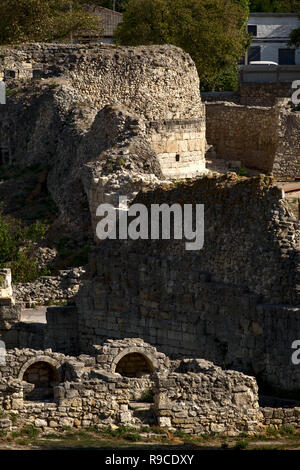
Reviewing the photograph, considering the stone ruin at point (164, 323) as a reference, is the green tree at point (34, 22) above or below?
above

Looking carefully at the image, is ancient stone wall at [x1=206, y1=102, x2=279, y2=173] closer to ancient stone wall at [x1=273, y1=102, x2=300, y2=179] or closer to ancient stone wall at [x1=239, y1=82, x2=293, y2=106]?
ancient stone wall at [x1=273, y1=102, x2=300, y2=179]

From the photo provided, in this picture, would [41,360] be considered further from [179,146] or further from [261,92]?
[261,92]

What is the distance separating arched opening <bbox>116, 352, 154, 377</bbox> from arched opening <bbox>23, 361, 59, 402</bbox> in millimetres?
1163

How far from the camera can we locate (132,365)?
33312 mm

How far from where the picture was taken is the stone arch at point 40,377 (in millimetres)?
31672

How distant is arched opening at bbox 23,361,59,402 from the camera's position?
3184 centimetres

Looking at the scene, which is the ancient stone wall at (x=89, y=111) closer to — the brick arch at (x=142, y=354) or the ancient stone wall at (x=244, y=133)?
the ancient stone wall at (x=244, y=133)

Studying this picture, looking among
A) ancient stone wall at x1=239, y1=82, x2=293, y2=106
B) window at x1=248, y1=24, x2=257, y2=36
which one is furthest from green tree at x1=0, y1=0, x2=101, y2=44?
window at x1=248, y1=24, x2=257, y2=36

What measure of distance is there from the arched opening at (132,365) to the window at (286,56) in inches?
2097

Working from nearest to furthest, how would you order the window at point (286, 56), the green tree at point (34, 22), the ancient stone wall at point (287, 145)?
the ancient stone wall at point (287, 145), the green tree at point (34, 22), the window at point (286, 56)

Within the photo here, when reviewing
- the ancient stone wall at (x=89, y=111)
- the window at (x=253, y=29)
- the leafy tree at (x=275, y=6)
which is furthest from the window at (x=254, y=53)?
the ancient stone wall at (x=89, y=111)

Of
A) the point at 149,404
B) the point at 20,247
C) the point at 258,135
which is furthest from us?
the point at 258,135

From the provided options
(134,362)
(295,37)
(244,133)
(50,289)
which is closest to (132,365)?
(134,362)

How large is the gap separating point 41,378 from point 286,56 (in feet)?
178
